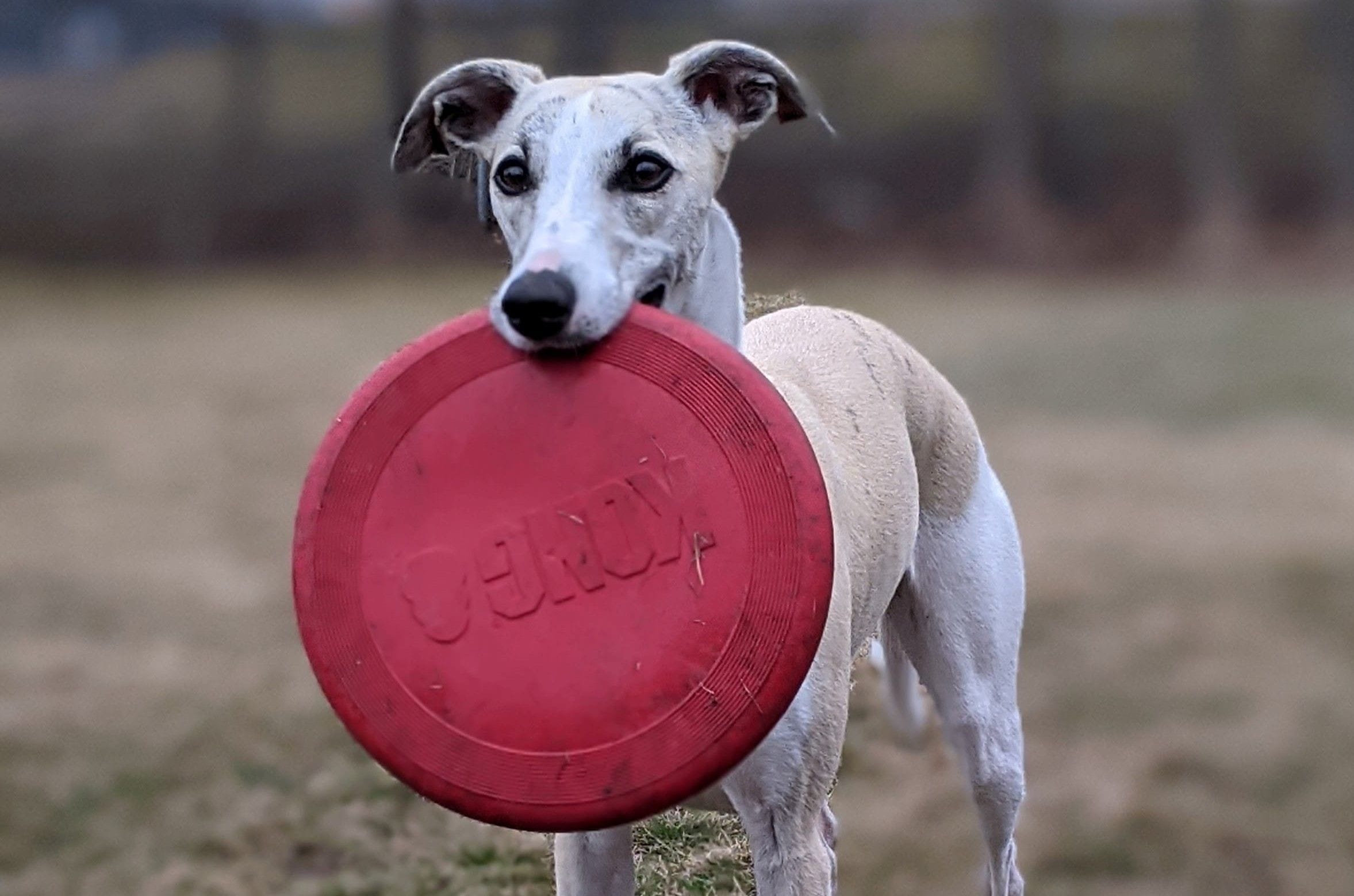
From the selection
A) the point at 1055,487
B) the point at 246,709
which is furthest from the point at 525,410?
the point at 1055,487

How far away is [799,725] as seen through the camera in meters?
3.23

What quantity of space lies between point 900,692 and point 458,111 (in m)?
2.38

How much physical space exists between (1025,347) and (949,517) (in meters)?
9.94

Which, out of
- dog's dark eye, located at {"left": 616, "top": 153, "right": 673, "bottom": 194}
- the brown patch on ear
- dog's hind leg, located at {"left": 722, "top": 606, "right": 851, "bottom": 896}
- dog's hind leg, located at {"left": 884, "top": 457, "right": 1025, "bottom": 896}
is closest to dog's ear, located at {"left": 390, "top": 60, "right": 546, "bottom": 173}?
the brown patch on ear

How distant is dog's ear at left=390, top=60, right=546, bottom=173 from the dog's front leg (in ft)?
5.09

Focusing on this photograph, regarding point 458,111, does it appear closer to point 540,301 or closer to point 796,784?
point 540,301

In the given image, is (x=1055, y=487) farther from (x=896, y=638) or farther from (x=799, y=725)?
(x=799, y=725)

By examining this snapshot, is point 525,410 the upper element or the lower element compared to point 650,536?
upper

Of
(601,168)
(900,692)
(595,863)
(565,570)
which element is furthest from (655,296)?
(900,692)

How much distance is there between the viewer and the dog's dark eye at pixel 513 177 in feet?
10.5

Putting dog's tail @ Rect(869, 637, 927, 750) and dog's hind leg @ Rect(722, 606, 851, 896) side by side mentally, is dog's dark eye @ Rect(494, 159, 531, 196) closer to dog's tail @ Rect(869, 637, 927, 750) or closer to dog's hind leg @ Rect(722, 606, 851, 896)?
dog's hind leg @ Rect(722, 606, 851, 896)

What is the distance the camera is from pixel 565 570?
309 centimetres

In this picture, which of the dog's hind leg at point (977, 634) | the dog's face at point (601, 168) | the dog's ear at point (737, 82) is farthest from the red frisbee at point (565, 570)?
the dog's hind leg at point (977, 634)

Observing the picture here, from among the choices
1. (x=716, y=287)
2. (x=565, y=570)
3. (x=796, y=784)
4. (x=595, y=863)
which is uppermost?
(x=716, y=287)
